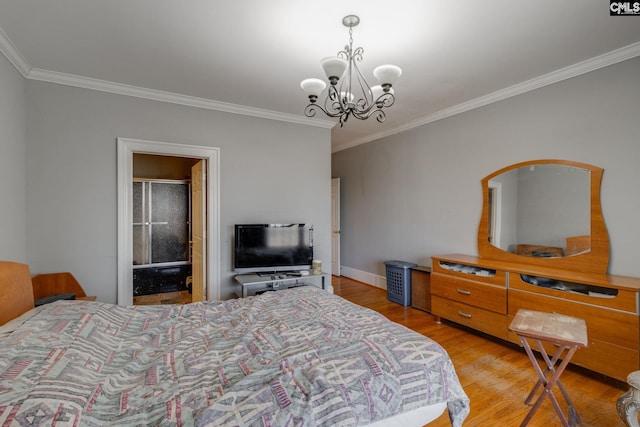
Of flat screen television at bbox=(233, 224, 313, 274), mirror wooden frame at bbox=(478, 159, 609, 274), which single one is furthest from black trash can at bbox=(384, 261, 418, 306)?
mirror wooden frame at bbox=(478, 159, 609, 274)

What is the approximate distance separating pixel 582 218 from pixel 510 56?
64.8 inches

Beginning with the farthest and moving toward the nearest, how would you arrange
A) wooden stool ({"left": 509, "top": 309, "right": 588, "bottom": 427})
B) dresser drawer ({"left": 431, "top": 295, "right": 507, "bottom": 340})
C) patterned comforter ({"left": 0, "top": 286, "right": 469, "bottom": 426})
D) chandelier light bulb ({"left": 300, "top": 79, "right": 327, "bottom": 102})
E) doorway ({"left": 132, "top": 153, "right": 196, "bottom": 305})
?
doorway ({"left": 132, "top": 153, "right": 196, "bottom": 305}), dresser drawer ({"left": 431, "top": 295, "right": 507, "bottom": 340}), chandelier light bulb ({"left": 300, "top": 79, "right": 327, "bottom": 102}), wooden stool ({"left": 509, "top": 309, "right": 588, "bottom": 427}), patterned comforter ({"left": 0, "top": 286, "right": 469, "bottom": 426})

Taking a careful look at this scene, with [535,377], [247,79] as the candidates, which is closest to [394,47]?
[247,79]

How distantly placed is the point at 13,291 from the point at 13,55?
2.05m

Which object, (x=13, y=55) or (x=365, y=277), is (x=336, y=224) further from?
(x=13, y=55)

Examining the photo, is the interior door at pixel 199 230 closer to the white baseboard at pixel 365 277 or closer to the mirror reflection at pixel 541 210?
the white baseboard at pixel 365 277

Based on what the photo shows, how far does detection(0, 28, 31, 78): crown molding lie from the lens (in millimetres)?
2339

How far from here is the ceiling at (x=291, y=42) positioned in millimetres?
2029

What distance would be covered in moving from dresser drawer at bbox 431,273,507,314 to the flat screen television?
164 cm

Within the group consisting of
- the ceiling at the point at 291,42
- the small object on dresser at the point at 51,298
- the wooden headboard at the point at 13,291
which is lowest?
the small object on dresser at the point at 51,298

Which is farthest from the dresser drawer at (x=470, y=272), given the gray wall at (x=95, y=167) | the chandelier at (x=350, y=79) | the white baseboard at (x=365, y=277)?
the gray wall at (x=95, y=167)

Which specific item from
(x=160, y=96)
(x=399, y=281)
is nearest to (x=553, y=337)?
(x=399, y=281)

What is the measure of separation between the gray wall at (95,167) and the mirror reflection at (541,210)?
295 cm

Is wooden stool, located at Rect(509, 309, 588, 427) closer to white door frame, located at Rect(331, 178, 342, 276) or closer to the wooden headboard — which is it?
the wooden headboard
